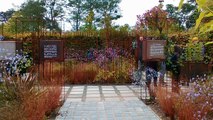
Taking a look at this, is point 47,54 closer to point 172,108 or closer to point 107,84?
point 107,84

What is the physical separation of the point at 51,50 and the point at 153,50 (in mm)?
2755

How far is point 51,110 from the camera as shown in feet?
21.6

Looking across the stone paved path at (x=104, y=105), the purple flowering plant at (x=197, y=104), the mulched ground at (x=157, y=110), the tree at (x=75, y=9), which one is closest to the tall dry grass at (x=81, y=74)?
the stone paved path at (x=104, y=105)

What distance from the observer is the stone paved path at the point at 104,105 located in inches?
254

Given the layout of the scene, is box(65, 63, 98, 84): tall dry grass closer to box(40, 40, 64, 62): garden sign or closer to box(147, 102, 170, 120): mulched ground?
box(40, 40, 64, 62): garden sign

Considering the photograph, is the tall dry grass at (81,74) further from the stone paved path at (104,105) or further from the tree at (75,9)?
the tree at (75,9)

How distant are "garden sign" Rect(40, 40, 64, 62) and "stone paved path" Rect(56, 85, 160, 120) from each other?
3.26 ft

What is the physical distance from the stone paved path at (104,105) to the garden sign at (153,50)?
1001mm

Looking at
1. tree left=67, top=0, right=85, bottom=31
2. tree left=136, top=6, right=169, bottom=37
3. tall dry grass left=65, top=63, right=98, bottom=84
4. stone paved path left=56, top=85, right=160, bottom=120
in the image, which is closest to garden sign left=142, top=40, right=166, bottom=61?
stone paved path left=56, top=85, right=160, bottom=120

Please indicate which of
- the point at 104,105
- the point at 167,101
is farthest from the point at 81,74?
→ the point at 167,101

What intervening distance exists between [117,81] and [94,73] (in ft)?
2.65

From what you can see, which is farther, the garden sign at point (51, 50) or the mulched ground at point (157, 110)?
the garden sign at point (51, 50)

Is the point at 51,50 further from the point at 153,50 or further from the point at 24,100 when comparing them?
the point at 24,100

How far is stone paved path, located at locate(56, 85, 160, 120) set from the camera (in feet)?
21.2
